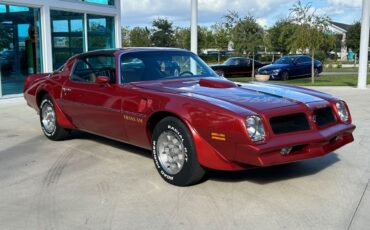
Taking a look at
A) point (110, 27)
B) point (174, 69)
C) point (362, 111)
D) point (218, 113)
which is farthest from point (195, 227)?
point (110, 27)

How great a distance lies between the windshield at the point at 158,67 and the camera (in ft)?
19.3

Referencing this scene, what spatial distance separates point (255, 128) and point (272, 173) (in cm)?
120

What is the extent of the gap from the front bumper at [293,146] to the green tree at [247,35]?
2283 cm

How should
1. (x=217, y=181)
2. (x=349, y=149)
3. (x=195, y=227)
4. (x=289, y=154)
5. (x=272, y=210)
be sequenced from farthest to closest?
(x=349, y=149), (x=217, y=181), (x=289, y=154), (x=272, y=210), (x=195, y=227)

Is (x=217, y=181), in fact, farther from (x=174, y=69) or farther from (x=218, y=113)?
(x=174, y=69)

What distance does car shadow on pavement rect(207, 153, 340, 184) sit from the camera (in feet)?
16.8

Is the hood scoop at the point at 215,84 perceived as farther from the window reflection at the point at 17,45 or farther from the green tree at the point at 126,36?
the green tree at the point at 126,36

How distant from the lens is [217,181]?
198 inches

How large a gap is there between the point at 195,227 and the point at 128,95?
2.17 metres

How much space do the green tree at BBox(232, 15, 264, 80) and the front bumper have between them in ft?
74.9

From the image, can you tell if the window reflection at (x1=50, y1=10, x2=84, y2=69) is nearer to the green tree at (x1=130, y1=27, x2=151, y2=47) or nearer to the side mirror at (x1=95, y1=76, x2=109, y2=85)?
the side mirror at (x1=95, y1=76, x2=109, y2=85)

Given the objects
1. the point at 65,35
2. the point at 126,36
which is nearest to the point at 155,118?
the point at 65,35

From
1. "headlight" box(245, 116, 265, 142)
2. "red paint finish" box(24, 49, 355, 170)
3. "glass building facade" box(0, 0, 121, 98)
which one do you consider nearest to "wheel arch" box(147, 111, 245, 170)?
"red paint finish" box(24, 49, 355, 170)

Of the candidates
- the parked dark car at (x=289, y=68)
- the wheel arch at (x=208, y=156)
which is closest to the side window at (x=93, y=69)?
the wheel arch at (x=208, y=156)
